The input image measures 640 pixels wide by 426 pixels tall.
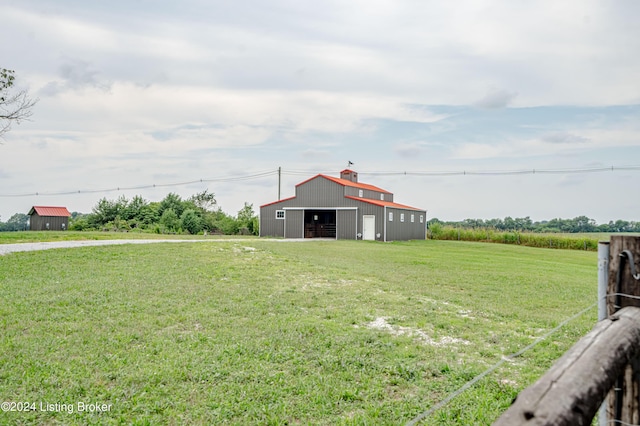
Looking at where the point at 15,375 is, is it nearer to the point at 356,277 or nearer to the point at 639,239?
the point at 639,239

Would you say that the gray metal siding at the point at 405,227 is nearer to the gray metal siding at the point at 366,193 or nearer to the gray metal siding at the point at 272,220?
the gray metal siding at the point at 366,193

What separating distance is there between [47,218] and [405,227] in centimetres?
3710

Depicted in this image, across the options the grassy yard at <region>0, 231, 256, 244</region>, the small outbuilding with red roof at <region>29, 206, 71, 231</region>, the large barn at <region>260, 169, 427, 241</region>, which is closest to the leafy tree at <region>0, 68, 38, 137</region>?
the grassy yard at <region>0, 231, 256, 244</region>

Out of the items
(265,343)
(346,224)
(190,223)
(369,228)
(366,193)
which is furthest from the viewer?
(190,223)

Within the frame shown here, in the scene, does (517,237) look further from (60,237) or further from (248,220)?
(60,237)

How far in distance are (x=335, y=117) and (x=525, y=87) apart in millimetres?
12550

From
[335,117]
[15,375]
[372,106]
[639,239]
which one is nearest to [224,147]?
[335,117]

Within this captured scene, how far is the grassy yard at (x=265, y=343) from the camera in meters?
4.18

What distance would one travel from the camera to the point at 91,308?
7.91 meters

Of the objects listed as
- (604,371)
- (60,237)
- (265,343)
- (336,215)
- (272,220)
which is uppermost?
(336,215)

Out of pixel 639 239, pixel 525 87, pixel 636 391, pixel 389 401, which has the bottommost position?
pixel 389 401

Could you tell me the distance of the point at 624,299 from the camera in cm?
224

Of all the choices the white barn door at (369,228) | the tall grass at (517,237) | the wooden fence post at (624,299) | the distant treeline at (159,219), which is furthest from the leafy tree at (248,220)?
the wooden fence post at (624,299)

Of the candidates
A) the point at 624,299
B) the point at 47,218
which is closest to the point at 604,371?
the point at 624,299
